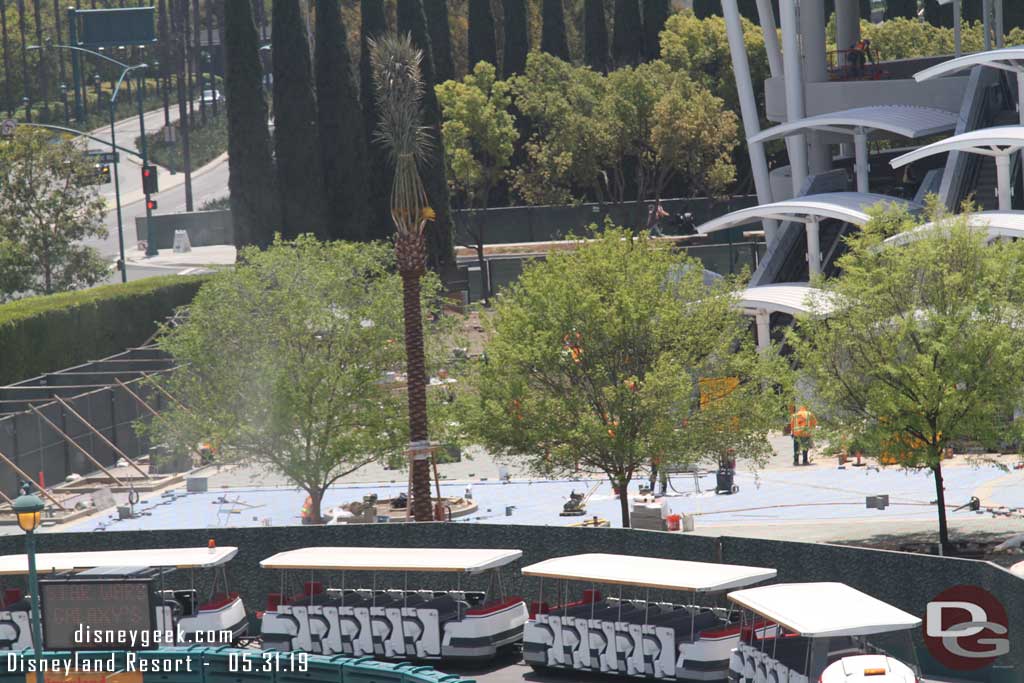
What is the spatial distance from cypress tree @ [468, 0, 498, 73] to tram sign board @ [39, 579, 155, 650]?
74198mm

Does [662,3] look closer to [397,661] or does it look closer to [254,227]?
[254,227]

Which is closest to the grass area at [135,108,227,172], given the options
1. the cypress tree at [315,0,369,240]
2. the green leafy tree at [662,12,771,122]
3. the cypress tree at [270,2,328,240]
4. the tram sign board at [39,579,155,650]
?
the green leafy tree at [662,12,771,122]

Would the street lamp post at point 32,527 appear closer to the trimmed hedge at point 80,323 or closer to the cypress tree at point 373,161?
the trimmed hedge at point 80,323

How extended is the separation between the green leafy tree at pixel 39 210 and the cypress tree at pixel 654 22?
4233cm

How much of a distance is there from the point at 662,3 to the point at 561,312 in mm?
68181

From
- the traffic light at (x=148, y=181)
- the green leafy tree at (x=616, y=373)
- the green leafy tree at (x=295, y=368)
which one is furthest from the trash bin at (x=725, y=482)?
the traffic light at (x=148, y=181)

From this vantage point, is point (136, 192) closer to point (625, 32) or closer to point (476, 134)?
point (476, 134)

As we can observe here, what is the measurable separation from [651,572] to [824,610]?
386 cm

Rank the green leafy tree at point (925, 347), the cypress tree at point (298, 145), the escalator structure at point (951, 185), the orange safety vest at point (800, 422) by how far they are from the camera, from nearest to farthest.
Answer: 1. the green leafy tree at point (925, 347)
2. the orange safety vest at point (800, 422)
3. the escalator structure at point (951, 185)
4. the cypress tree at point (298, 145)

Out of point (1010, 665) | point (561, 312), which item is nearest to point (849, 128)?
point (561, 312)

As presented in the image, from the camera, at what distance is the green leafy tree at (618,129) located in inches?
3332

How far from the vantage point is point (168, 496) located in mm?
46219

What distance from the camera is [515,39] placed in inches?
3814

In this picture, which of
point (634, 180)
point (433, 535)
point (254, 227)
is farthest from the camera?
point (634, 180)
